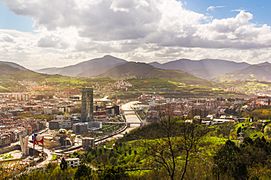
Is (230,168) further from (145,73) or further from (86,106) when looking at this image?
(145,73)

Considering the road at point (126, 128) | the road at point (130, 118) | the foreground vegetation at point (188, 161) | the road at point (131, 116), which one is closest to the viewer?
the foreground vegetation at point (188, 161)

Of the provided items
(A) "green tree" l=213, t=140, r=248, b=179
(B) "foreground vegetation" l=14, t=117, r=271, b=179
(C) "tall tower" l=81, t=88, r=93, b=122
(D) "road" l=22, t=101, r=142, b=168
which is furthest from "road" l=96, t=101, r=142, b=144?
(A) "green tree" l=213, t=140, r=248, b=179

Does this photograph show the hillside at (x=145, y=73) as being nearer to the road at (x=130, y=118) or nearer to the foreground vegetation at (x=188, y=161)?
the road at (x=130, y=118)

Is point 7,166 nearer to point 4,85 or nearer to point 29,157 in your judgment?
point 29,157

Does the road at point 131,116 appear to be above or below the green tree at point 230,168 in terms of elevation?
below

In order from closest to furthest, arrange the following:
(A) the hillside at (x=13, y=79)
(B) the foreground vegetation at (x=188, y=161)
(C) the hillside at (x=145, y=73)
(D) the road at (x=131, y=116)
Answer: (B) the foreground vegetation at (x=188, y=161) → (D) the road at (x=131, y=116) → (A) the hillside at (x=13, y=79) → (C) the hillside at (x=145, y=73)

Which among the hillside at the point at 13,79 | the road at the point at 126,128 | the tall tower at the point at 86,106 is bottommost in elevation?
the road at the point at 126,128

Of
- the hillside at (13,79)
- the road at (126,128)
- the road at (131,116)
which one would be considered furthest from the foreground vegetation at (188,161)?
the hillside at (13,79)

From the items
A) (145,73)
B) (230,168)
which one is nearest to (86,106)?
(230,168)

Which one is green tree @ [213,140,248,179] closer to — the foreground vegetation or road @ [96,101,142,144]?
the foreground vegetation
